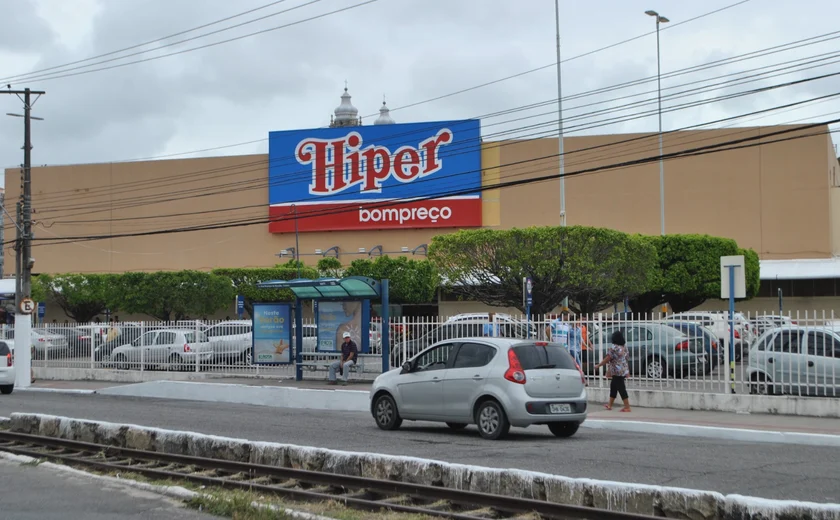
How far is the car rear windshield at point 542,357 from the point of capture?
46.2 feet

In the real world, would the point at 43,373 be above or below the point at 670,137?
below

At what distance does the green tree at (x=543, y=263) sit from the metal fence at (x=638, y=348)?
4.55 m

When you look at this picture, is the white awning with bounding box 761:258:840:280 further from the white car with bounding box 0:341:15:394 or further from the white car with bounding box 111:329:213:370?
the white car with bounding box 0:341:15:394

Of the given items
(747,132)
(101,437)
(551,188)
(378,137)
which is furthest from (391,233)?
(101,437)

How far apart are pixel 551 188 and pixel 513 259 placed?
24.8 metres

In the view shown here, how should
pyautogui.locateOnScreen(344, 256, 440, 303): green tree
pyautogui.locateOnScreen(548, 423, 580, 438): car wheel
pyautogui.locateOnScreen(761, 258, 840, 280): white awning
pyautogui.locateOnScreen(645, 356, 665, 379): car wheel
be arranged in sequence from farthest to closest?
pyautogui.locateOnScreen(761, 258, 840, 280): white awning, pyautogui.locateOnScreen(344, 256, 440, 303): green tree, pyautogui.locateOnScreen(645, 356, 665, 379): car wheel, pyautogui.locateOnScreen(548, 423, 580, 438): car wheel

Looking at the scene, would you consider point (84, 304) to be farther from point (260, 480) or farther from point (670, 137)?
point (260, 480)

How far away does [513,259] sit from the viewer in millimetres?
31109

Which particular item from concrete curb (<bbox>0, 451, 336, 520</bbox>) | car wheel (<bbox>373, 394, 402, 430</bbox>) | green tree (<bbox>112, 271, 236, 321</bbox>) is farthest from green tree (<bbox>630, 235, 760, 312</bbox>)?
concrete curb (<bbox>0, 451, 336, 520</bbox>)

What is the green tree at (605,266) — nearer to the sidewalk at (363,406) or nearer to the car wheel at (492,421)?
the sidewalk at (363,406)

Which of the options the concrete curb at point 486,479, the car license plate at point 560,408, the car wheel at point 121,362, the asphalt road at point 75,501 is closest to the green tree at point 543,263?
the car wheel at point 121,362

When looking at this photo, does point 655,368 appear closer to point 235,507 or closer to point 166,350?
point 235,507

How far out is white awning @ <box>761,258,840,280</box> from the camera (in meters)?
47.1

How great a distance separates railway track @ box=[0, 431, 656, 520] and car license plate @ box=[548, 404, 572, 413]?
15.3 ft
